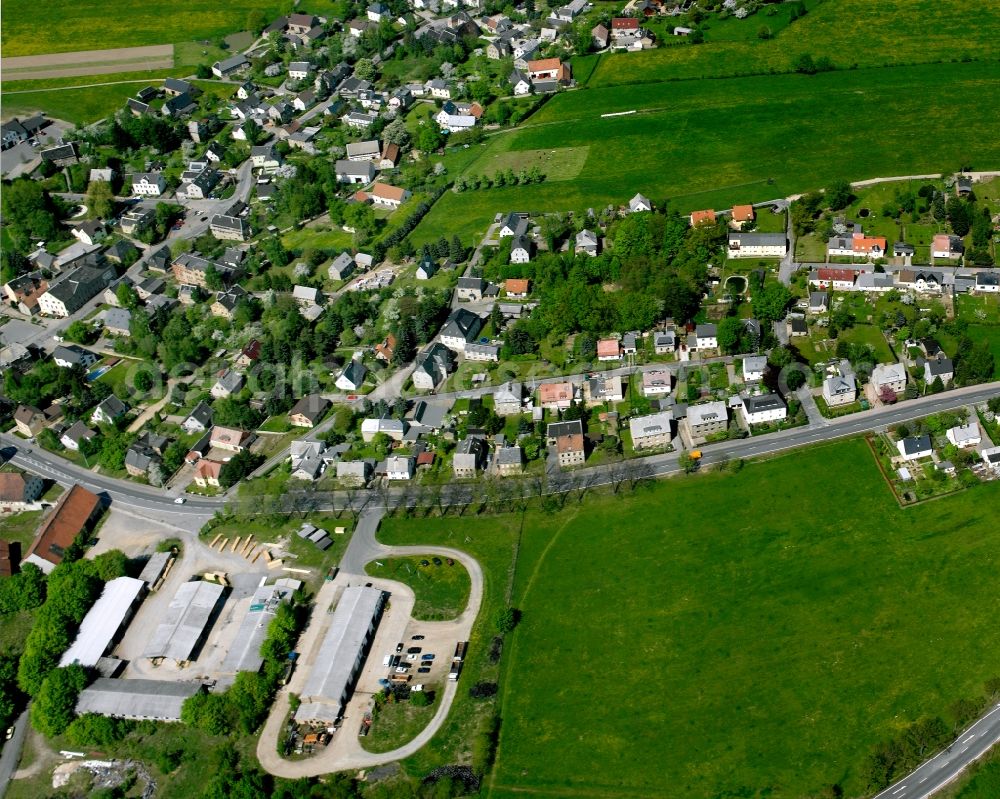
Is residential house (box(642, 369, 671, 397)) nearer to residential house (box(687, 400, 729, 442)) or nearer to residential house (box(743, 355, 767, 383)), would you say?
residential house (box(687, 400, 729, 442))

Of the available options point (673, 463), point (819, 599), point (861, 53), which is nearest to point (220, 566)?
point (673, 463)

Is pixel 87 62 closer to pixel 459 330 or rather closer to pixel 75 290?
pixel 75 290

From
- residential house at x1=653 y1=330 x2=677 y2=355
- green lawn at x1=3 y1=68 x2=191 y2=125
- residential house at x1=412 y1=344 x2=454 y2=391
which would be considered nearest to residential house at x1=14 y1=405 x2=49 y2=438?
residential house at x1=412 y1=344 x2=454 y2=391

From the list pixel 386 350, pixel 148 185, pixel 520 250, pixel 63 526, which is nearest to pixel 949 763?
pixel 386 350

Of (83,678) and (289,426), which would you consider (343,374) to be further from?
(83,678)

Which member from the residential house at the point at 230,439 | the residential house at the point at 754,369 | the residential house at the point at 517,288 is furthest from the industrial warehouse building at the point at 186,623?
the residential house at the point at 754,369

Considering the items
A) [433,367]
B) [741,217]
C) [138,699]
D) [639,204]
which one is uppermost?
[639,204]
